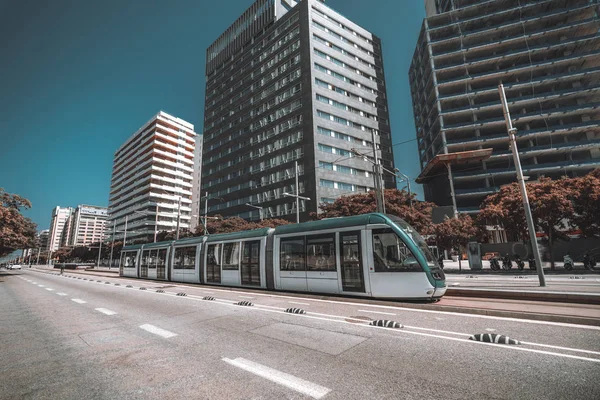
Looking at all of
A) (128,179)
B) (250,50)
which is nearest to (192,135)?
(128,179)

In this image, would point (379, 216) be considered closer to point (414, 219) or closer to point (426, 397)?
point (426, 397)

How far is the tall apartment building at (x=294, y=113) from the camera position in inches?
2013

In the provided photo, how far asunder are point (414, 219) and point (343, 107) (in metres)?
35.6

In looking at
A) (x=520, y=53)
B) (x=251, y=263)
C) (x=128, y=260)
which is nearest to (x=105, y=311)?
(x=251, y=263)

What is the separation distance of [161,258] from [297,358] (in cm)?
1807

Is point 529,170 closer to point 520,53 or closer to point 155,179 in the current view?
point 520,53

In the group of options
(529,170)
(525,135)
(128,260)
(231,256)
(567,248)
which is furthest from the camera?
(525,135)

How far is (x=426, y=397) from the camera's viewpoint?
9.55 feet

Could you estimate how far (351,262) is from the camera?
31.4 feet

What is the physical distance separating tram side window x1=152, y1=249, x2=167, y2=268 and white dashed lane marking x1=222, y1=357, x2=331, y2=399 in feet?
55.6

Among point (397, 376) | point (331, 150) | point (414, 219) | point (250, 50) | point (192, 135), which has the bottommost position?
point (397, 376)

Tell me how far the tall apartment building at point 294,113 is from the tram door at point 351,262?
35.2 meters

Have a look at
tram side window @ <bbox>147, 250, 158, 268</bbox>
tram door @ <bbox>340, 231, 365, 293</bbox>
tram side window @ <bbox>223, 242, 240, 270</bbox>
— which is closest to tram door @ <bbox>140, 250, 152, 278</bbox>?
tram side window @ <bbox>147, 250, 158, 268</bbox>

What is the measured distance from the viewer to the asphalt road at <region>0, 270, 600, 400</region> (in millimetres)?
3170
